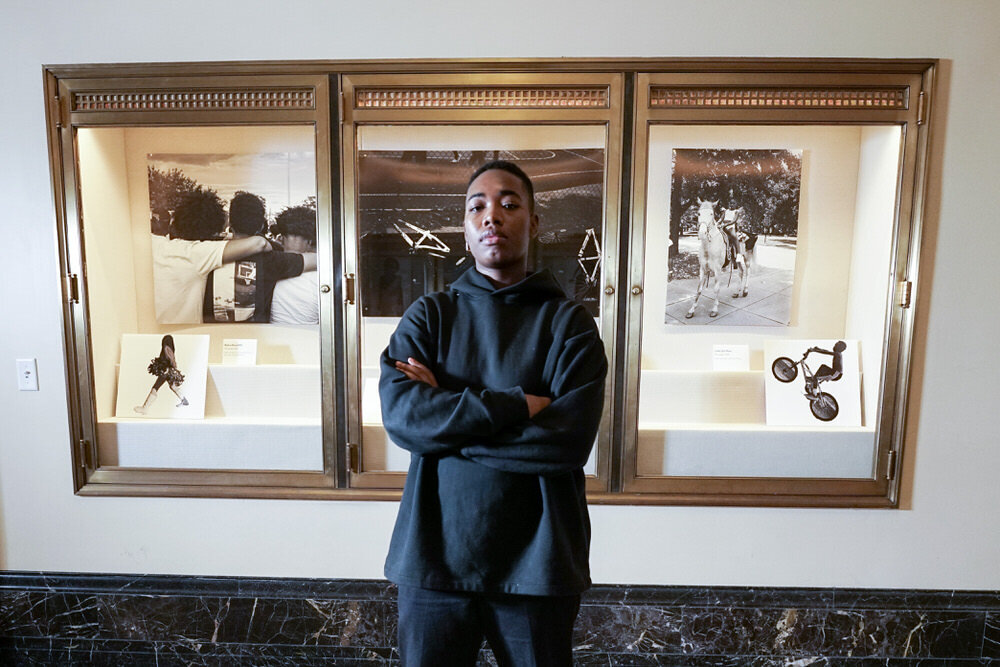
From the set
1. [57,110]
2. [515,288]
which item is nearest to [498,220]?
[515,288]

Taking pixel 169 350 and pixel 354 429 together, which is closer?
pixel 354 429

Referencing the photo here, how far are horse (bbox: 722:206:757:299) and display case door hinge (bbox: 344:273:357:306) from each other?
1384 mm

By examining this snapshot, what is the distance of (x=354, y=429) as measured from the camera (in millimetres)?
2023

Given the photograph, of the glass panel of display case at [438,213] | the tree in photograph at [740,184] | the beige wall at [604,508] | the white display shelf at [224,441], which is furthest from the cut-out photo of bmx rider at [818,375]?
the white display shelf at [224,441]

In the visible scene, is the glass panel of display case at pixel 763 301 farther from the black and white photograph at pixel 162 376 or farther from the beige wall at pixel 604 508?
the black and white photograph at pixel 162 376

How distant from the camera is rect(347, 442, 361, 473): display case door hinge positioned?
203 cm

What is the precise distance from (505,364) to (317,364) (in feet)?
3.88

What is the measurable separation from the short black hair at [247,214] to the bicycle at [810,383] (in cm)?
206

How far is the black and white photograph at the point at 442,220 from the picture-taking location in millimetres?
1988

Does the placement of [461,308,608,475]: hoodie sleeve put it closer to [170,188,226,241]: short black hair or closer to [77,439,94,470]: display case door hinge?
[170,188,226,241]: short black hair

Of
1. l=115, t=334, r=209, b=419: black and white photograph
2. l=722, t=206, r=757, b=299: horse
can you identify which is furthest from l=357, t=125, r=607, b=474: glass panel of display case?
l=115, t=334, r=209, b=419: black and white photograph

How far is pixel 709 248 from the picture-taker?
2057 millimetres

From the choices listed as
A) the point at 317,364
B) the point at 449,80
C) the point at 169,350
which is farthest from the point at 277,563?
the point at 449,80

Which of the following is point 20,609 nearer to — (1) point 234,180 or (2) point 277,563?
(2) point 277,563
